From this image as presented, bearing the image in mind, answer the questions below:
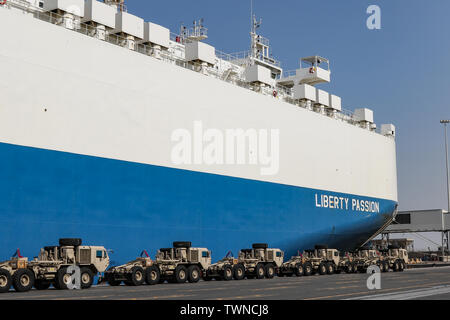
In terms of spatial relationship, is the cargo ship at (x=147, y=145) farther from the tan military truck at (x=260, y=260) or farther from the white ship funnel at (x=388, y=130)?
the white ship funnel at (x=388, y=130)

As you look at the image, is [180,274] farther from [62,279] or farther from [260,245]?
[260,245]

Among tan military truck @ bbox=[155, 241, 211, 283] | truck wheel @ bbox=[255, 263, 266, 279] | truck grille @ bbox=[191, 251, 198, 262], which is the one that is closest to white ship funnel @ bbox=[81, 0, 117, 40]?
tan military truck @ bbox=[155, 241, 211, 283]

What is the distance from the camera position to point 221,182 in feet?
107

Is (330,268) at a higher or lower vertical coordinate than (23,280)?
lower

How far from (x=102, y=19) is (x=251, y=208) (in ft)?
48.5

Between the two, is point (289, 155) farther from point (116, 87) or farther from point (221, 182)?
point (116, 87)

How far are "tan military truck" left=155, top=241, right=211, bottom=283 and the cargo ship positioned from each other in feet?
4.64

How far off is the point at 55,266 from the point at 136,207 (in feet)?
21.0

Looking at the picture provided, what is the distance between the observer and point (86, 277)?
22.9 metres

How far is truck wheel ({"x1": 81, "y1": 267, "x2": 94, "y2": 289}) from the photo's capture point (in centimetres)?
2268

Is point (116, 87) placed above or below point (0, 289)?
above

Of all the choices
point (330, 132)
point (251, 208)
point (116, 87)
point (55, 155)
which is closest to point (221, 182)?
point (251, 208)

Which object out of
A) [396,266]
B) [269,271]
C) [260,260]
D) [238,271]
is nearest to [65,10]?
[238,271]

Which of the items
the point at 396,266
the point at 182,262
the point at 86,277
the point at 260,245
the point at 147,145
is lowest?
the point at 396,266
